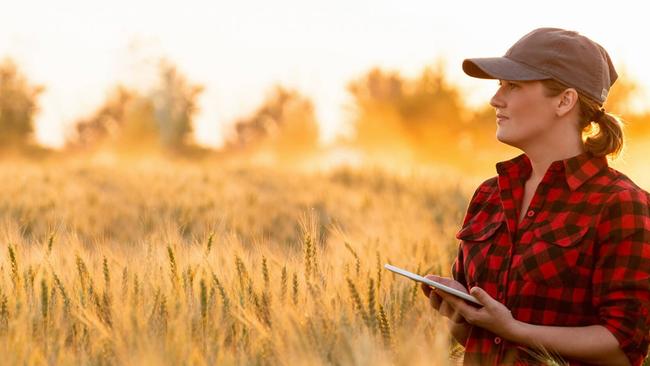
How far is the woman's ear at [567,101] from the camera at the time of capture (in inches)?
85.8

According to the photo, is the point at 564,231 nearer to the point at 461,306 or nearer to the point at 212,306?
the point at 461,306

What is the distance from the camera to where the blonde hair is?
2188 millimetres

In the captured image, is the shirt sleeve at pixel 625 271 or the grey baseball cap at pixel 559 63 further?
the grey baseball cap at pixel 559 63

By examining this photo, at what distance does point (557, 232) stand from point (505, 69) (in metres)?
0.43

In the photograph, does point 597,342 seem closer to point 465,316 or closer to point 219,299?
point 465,316

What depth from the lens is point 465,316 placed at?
2.17m

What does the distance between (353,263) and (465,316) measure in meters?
0.91

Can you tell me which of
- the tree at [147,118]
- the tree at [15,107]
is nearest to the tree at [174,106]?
the tree at [147,118]

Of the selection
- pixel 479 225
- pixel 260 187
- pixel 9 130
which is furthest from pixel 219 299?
pixel 9 130

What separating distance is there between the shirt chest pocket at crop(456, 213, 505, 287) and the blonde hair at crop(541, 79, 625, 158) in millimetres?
305

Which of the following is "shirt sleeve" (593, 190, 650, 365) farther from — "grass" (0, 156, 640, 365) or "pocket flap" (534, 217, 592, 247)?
"grass" (0, 156, 640, 365)

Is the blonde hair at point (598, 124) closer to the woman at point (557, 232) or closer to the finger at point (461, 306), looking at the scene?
the woman at point (557, 232)

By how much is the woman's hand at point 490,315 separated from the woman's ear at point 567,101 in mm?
500

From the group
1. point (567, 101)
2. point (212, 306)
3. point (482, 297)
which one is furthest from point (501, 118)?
point (212, 306)
